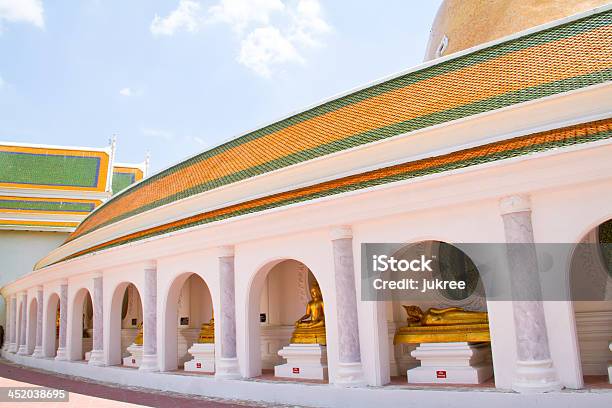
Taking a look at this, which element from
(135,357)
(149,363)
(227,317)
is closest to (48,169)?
A: (135,357)

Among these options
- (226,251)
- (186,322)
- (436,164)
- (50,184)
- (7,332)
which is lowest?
(7,332)

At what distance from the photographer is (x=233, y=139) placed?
16266 mm

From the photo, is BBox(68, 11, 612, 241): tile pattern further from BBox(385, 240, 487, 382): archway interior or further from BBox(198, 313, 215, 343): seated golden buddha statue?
BBox(198, 313, 215, 343): seated golden buddha statue

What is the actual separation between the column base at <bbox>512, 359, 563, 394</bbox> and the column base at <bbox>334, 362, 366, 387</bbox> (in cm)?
257

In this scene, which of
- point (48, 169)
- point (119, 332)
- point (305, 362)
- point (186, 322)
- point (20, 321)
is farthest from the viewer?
point (48, 169)

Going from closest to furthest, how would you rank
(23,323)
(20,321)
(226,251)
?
(226,251) → (23,323) → (20,321)

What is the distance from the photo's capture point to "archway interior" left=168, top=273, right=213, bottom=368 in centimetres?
1480

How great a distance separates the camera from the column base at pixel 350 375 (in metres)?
8.91

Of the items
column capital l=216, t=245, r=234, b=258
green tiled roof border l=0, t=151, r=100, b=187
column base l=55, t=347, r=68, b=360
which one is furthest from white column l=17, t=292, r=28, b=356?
column capital l=216, t=245, r=234, b=258

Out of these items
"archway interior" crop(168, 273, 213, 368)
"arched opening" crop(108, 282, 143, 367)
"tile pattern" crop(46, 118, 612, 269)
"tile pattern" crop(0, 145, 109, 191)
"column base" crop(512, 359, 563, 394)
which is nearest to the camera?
"column base" crop(512, 359, 563, 394)

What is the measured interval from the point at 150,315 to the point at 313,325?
15.4ft

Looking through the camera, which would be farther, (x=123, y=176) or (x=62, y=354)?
(x=123, y=176)

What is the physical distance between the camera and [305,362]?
1073 centimetres

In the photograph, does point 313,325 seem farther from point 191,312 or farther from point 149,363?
point 191,312
